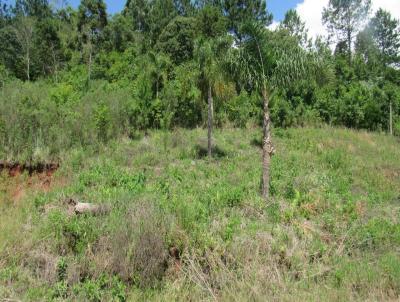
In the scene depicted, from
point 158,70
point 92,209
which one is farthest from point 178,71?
point 92,209

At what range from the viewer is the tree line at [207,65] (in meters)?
11.7

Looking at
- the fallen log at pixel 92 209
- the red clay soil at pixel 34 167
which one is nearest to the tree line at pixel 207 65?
the red clay soil at pixel 34 167

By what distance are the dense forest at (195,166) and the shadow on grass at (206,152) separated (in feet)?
1.02

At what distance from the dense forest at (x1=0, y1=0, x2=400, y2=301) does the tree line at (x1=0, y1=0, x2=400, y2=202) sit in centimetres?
11

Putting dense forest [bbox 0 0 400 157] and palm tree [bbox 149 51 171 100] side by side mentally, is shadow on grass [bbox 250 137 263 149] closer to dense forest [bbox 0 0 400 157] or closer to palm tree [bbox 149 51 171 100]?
dense forest [bbox 0 0 400 157]

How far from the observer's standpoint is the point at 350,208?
10531 millimetres

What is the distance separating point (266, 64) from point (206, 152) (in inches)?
332

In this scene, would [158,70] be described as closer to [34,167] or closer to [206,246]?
[34,167]

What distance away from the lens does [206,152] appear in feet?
63.4

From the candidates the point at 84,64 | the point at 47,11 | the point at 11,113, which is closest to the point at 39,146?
the point at 11,113

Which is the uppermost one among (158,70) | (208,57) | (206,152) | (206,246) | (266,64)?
(158,70)

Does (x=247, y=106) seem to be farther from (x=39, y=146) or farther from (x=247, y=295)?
(x=247, y=295)

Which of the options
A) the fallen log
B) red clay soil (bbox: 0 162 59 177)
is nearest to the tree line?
red clay soil (bbox: 0 162 59 177)

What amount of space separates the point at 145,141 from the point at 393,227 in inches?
542
